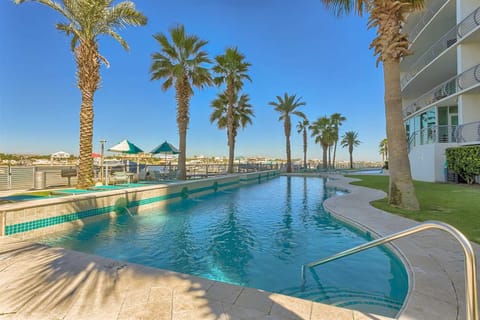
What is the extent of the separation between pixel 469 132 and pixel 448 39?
7.26 m

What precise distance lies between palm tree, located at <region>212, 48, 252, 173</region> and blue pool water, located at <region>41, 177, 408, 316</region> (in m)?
13.9

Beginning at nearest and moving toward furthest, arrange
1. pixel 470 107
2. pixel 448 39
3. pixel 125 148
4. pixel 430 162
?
pixel 125 148 → pixel 470 107 → pixel 430 162 → pixel 448 39

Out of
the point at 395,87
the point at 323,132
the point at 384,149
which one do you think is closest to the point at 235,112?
the point at 395,87

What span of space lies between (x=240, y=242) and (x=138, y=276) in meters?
2.91

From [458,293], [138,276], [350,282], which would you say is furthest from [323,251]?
[138,276]

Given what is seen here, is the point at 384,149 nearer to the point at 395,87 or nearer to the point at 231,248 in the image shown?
the point at 395,87

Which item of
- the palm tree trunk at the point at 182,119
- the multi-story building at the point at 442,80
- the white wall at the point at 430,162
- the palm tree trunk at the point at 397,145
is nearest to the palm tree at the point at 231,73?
the palm tree trunk at the point at 182,119

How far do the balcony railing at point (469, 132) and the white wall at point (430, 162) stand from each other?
0.87m

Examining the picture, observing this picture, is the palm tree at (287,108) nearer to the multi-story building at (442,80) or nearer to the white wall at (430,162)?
the multi-story building at (442,80)

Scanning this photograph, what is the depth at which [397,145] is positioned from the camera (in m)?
7.19

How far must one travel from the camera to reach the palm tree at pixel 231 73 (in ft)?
66.1

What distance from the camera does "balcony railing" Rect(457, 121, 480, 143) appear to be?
12445 mm

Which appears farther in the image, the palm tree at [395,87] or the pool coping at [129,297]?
the palm tree at [395,87]

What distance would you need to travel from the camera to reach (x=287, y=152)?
30266 mm
